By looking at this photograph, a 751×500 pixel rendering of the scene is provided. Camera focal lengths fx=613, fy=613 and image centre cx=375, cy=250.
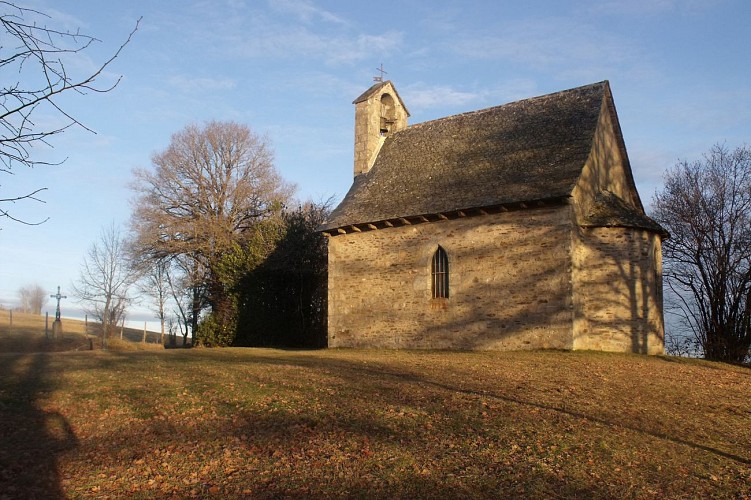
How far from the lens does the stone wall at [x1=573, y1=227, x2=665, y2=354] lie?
19625 mm

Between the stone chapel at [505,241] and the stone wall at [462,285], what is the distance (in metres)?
0.04

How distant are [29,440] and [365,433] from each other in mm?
4884

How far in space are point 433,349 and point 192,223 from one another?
17841mm

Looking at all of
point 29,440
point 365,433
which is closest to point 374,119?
point 365,433

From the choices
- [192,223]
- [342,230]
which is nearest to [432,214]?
[342,230]

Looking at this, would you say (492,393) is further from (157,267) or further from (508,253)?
(157,267)

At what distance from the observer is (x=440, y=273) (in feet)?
72.2

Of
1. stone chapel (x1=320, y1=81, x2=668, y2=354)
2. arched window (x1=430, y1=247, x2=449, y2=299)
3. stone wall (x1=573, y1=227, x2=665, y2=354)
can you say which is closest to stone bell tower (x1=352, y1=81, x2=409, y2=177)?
stone chapel (x1=320, y1=81, x2=668, y2=354)

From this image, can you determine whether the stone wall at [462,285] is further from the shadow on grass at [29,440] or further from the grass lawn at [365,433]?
the shadow on grass at [29,440]

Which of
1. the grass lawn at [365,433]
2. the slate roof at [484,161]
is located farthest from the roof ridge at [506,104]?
the grass lawn at [365,433]

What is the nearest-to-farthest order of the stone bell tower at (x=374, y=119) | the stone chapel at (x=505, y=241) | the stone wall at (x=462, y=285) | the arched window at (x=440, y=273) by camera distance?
the stone wall at (x=462, y=285), the stone chapel at (x=505, y=241), the arched window at (x=440, y=273), the stone bell tower at (x=374, y=119)

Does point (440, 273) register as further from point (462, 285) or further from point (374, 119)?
point (374, 119)

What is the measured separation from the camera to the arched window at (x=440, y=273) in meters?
21.8

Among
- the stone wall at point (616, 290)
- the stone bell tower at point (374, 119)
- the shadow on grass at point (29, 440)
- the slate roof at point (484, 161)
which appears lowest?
the shadow on grass at point (29, 440)
